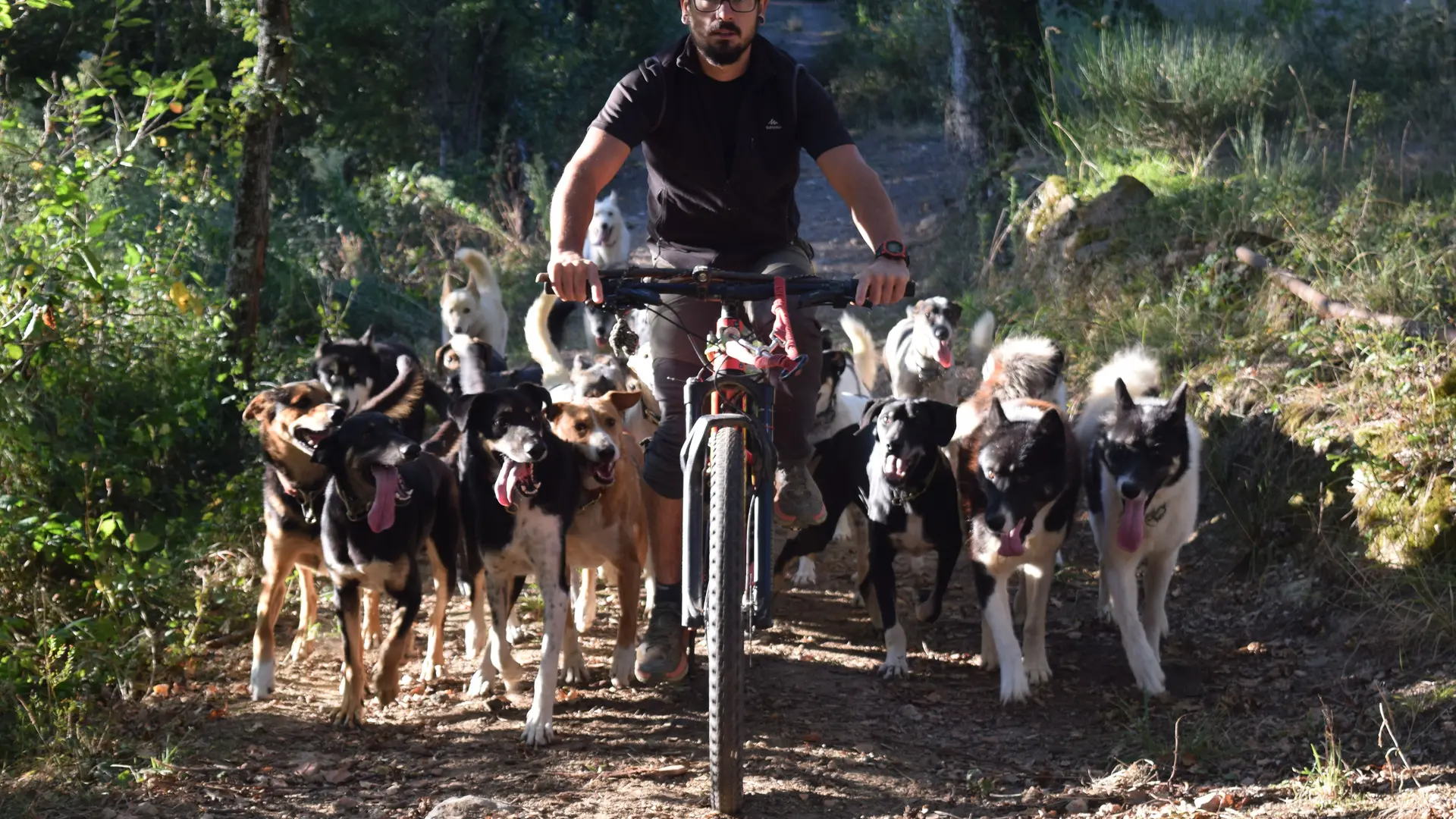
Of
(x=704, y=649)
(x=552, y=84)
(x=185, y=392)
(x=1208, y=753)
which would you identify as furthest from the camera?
(x=552, y=84)

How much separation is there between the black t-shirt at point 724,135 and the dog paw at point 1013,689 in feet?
6.65

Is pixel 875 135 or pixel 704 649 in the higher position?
pixel 875 135

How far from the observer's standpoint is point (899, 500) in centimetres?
579

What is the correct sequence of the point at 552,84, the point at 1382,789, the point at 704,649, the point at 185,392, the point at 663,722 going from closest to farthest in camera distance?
the point at 1382,789 < the point at 663,722 < the point at 704,649 < the point at 185,392 < the point at 552,84

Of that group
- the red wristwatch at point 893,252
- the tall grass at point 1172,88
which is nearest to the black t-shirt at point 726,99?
the red wristwatch at point 893,252

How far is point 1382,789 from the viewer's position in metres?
4.32

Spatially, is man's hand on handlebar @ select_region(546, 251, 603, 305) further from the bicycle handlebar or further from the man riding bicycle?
the man riding bicycle

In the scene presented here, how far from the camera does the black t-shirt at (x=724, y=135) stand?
4.54 m

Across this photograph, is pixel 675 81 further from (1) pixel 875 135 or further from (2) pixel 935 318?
(1) pixel 875 135

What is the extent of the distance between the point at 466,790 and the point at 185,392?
11.6 feet

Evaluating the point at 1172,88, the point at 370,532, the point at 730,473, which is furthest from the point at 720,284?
the point at 1172,88

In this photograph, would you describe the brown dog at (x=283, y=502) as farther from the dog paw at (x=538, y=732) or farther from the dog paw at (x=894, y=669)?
the dog paw at (x=894, y=669)

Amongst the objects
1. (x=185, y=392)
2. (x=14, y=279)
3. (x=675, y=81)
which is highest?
(x=675, y=81)

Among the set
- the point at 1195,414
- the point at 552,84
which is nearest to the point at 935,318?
the point at 1195,414
